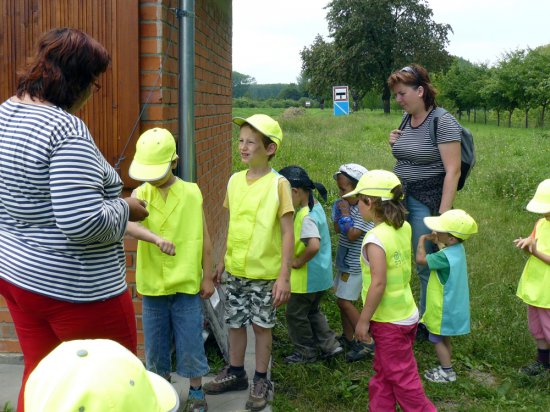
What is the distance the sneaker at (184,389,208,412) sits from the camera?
3.51 m

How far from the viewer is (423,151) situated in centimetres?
446

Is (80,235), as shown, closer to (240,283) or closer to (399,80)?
(240,283)

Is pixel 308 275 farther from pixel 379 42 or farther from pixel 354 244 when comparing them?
pixel 379 42

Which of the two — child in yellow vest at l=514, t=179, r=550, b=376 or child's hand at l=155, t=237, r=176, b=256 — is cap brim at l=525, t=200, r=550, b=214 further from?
child's hand at l=155, t=237, r=176, b=256

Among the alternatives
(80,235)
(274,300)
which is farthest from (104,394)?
(274,300)

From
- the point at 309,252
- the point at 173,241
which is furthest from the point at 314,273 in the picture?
the point at 173,241

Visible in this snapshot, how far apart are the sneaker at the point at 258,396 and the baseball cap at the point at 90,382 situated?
2325 millimetres

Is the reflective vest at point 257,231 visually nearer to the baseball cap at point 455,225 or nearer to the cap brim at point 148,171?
the cap brim at point 148,171

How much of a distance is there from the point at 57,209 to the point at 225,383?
1972 mm

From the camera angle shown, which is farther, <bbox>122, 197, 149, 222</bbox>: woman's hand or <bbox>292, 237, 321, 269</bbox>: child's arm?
<bbox>292, 237, 321, 269</bbox>: child's arm

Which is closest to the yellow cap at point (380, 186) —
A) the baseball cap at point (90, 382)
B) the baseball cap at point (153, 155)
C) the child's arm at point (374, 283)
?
the child's arm at point (374, 283)

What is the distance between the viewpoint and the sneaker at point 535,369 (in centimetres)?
438

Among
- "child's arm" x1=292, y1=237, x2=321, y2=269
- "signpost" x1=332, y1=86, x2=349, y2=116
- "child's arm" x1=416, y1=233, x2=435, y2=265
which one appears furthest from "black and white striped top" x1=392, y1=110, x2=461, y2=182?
"signpost" x1=332, y1=86, x2=349, y2=116

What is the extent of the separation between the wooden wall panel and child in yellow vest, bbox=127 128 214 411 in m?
0.54
